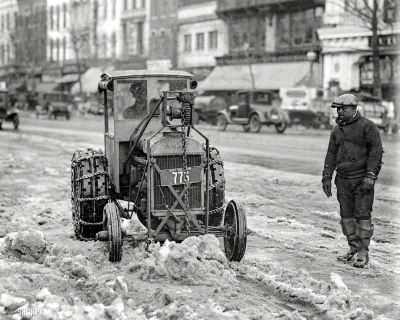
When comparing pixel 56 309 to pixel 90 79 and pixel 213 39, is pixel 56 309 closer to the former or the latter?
pixel 213 39

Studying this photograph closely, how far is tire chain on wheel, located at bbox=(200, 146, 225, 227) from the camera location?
809 centimetres

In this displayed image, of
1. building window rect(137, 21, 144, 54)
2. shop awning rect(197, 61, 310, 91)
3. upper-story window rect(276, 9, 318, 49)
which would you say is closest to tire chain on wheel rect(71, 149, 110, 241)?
shop awning rect(197, 61, 310, 91)

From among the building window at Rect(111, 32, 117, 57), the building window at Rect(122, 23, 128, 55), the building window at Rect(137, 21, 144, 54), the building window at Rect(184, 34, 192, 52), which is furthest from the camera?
the building window at Rect(111, 32, 117, 57)

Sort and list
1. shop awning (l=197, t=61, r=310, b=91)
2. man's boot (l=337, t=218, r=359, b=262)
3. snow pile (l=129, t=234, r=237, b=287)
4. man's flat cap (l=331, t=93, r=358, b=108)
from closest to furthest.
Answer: snow pile (l=129, t=234, r=237, b=287) → man's flat cap (l=331, t=93, r=358, b=108) → man's boot (l=337, t=218, r=359, b=262) → shop awning (l=197, t=61, r=310, b=91)

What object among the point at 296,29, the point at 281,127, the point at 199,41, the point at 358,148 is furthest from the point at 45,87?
the point at 358,148

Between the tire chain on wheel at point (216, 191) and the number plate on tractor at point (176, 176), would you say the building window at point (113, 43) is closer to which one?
the tire chain on wheel at point (216, 191)

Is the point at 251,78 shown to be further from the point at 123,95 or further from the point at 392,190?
the point at 123,95

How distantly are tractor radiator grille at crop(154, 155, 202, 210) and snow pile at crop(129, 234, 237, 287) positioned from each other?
519 millimetres

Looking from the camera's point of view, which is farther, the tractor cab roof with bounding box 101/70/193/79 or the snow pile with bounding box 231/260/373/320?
the tractor cab roof with bounding box 101/70/193/79

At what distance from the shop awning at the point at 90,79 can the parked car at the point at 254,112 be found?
94.9ft

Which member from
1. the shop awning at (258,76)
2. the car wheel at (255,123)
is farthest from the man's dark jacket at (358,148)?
the shop awning at (258,76)

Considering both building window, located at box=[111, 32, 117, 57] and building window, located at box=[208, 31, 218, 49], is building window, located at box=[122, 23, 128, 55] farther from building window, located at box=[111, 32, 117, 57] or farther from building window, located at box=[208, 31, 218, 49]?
building window, located at box=[208, 31, 218, 49]

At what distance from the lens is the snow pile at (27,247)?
724cm

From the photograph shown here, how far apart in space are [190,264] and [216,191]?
181 cm
